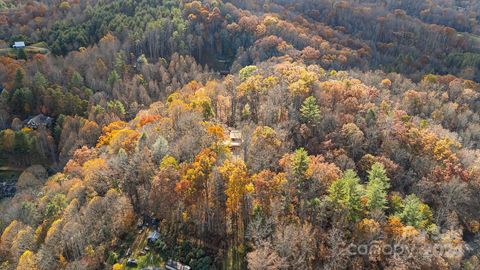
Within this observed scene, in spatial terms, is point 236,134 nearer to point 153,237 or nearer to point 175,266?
point 153,237

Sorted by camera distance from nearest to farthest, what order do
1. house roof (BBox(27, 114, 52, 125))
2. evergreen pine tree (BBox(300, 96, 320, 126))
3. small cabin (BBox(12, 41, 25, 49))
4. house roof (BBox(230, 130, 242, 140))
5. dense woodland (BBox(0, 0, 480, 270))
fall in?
dense woodland (BBox(0, 0, 480, 270)), evergreen pine tree (BBox(300, 96, 320, 126)), house roof (BBox(230, 130, 242, 140)), house roof (BBox(27, 114, 52, 125)), small cabin (BBox(12, 41, 25, 49))

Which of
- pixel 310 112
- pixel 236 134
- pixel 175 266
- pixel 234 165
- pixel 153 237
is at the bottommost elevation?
pixel 175 266

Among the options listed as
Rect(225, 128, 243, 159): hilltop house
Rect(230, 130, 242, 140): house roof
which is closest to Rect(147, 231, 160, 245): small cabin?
Rect(225, 128, 243, 159): hilltop house

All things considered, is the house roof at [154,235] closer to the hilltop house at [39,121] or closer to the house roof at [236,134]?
the house roof at [236,134]

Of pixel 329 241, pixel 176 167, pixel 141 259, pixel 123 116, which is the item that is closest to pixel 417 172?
pixel 329 241

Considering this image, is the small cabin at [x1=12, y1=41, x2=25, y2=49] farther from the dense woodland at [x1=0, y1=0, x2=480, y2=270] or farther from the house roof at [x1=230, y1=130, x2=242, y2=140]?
the house roof at [x1=230, y1=130, x2=242, y2=140]

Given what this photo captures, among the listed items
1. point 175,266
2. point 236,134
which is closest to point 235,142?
point 236,134

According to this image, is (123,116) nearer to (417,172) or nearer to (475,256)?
(417,172)
